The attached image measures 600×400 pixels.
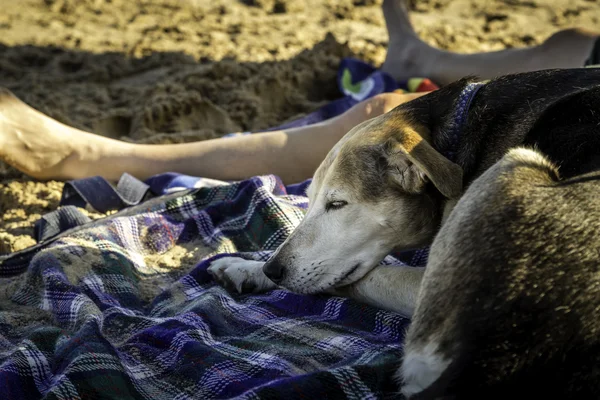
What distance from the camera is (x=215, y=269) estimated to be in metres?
3.70

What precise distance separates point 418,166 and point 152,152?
275 cm

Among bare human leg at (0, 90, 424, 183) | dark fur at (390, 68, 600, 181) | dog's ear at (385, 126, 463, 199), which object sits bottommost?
bare human leg at (0, 90, 424, 183)

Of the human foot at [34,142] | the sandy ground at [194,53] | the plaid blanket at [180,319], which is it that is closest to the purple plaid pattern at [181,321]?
the plaid blanket at [180,319]

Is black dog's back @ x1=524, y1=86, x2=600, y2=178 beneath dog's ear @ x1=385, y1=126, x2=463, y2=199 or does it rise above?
above

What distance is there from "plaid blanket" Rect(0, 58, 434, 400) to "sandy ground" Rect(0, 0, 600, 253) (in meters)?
0.84

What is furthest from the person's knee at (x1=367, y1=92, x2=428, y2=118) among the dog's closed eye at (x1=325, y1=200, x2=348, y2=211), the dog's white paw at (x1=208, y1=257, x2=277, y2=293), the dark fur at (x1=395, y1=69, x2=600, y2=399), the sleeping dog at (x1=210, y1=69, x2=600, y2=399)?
the dark fur at (x1=395, y1=69, x2=600, y2=399)

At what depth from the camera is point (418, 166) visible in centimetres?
301

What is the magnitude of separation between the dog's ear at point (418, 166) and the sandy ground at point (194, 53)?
245 centimetres

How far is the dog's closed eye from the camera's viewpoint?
3.40 m

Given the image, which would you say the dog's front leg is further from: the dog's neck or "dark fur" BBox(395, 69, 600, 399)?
"dark fur" BBox(395, 69, 600, 399)

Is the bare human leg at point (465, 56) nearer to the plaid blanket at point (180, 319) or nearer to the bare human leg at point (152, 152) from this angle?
the bare human leg at point (152, 152)

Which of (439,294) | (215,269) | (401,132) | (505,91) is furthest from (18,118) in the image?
(439,294)

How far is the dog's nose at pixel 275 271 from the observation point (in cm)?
335

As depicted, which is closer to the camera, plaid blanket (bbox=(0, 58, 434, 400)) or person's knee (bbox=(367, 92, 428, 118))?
plaid blanket (bbox=(0, 58, 434, 400))
